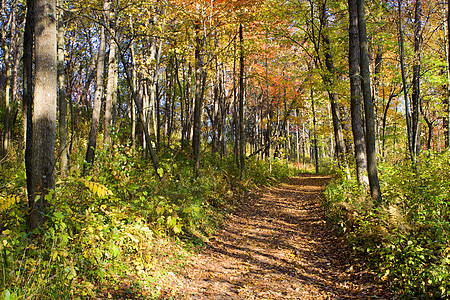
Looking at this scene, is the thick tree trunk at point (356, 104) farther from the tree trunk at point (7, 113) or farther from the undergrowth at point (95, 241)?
the tree trunk at point (7, 113)

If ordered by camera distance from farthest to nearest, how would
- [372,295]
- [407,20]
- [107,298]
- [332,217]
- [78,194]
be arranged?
[407,20] → [332,217] → [78,194] → [372,295] → [107,298]

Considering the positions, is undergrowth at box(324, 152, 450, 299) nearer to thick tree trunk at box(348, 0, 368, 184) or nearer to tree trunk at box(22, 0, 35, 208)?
thick tree trunk at box(348, 0, 368, 184)

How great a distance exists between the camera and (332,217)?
754 centimetres

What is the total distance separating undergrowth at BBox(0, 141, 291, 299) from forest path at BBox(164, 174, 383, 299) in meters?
0.45

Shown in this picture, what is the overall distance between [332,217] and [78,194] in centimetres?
625

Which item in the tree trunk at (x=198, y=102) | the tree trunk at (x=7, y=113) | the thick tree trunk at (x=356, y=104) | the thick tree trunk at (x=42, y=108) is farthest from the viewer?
the tree trunk at (x=198, y=102)

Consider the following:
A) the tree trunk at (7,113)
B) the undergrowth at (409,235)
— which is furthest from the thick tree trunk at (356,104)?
the tree trunk at (7,113)

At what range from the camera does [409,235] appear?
14.3 feet

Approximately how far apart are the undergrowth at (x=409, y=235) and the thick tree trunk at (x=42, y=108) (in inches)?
192

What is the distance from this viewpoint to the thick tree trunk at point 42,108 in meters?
3.50

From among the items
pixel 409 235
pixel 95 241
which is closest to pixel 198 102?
pixel 95 241

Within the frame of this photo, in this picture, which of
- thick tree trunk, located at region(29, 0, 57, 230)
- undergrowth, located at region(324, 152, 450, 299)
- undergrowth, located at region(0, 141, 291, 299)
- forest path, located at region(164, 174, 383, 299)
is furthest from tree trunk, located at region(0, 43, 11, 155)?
undergrowth, located at region(324, 152, 450, 299)

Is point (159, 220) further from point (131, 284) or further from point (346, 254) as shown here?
point (346, 254)

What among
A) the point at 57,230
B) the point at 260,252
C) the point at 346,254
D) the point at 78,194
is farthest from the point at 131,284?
the point at 346,254
